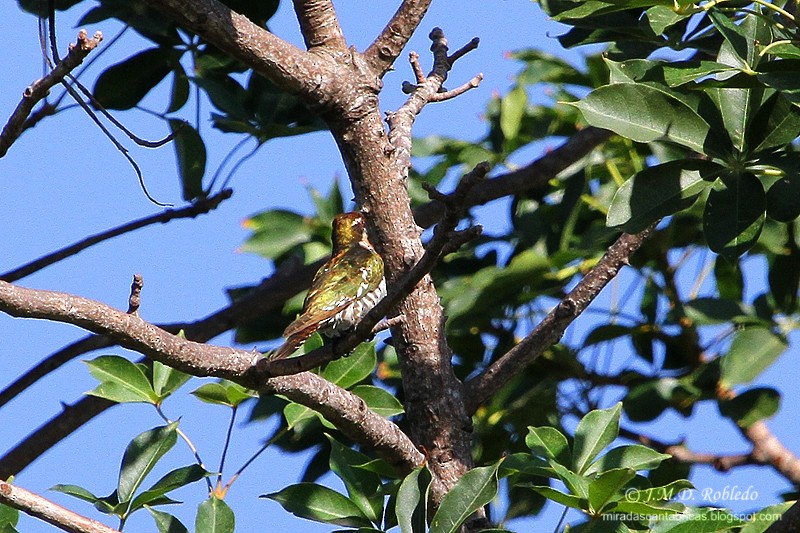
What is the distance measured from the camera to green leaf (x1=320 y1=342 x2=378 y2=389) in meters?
2.79

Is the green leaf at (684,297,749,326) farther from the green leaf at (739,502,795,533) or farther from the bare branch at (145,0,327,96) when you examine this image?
the bare branch at (145,0,327,96)

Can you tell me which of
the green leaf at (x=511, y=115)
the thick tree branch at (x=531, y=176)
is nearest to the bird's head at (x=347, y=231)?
the thick tree branch at (x=531, y=176)

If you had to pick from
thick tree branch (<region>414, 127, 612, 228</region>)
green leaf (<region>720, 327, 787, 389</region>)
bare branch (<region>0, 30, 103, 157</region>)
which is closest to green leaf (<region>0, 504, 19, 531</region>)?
bare branch (<region>0, 30, 103, 157</region>)

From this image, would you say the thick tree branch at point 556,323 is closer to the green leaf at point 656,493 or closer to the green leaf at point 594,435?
the green leaf at point 594,435

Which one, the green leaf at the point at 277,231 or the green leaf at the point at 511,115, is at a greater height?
the green leaf at the point at 511,115

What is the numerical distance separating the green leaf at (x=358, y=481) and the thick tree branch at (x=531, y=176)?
60.5 inches

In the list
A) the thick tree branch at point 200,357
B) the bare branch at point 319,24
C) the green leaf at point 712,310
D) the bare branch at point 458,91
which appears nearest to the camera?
A: the thick tree branch at point 200,357

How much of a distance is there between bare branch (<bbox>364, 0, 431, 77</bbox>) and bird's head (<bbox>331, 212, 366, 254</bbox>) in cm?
96

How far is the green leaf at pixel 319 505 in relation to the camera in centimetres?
240

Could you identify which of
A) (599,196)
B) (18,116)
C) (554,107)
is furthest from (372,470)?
(554,107)

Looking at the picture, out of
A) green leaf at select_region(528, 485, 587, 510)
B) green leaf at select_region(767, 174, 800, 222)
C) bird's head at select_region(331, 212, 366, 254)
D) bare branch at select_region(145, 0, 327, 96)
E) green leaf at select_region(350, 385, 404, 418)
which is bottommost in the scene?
green leaf at select_region(528, 485, 587, 510)

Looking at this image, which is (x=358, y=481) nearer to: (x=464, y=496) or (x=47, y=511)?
(x=464, y=496)

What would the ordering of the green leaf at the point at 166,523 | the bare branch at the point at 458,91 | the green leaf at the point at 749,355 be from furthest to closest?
the green leaf at the point at 749,355 → the bare branch at the point at 458,91 → the green leaf at the point at 166,523

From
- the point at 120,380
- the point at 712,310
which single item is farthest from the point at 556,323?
the point at 712,310
